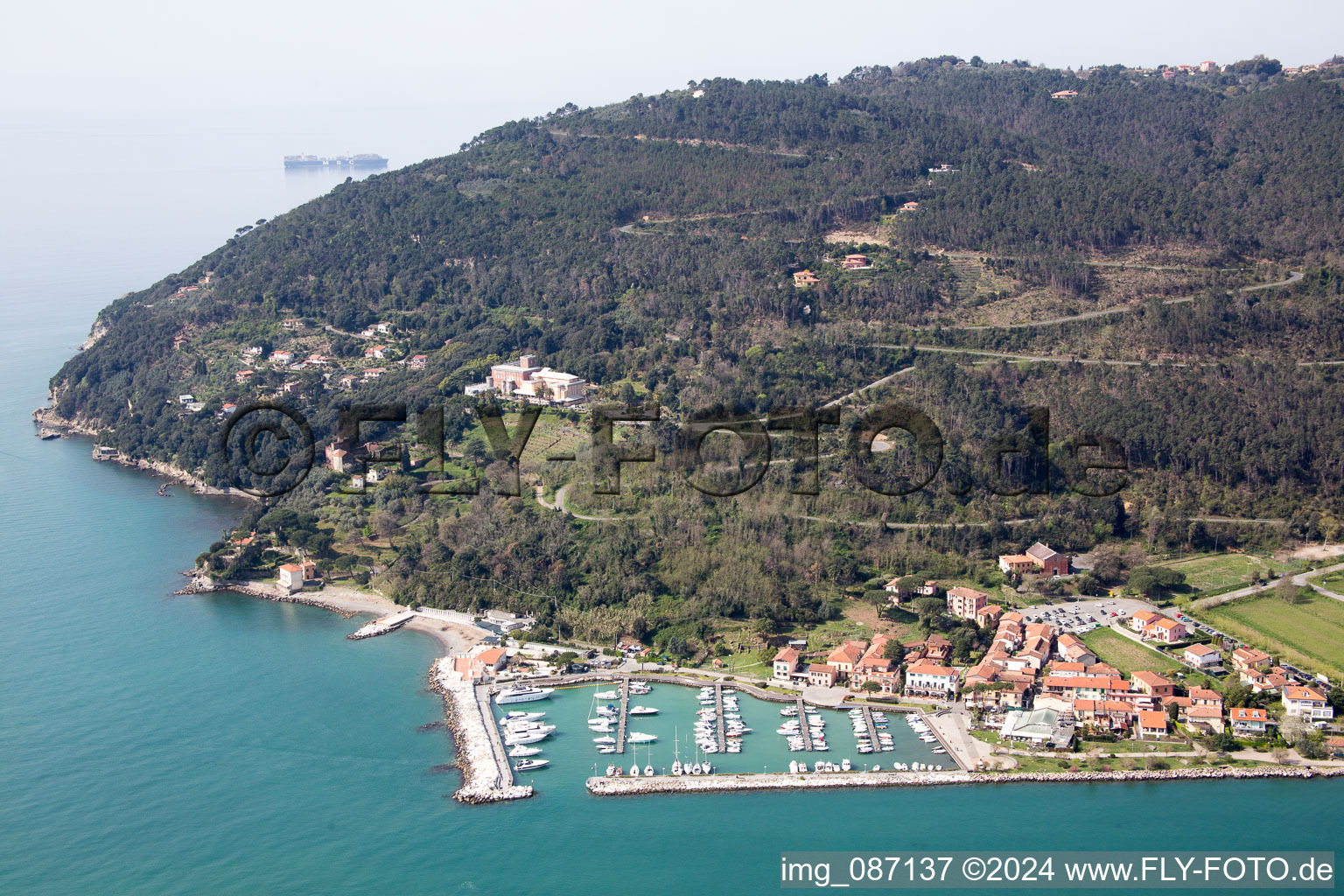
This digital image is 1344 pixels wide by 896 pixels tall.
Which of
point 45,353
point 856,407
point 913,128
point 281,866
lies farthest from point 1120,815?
point 45,353

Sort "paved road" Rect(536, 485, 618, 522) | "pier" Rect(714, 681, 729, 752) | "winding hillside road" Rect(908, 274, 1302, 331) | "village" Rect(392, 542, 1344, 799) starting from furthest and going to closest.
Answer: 1. "winding hillside road" Rect(908, 274, 1302, 331)
2. "paved road" Rect(536, 485, 618, 522)
3. "pier" Rect(714, 681, 729, 752)
4. "village" Rect(392, 542, 1344, 799)

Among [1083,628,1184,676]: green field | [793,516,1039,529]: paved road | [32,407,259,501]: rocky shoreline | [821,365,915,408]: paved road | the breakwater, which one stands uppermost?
[821,365,915,408]: paved road

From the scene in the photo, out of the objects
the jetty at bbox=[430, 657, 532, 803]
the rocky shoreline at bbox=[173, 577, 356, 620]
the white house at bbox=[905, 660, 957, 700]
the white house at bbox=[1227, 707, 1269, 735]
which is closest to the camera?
the jetty at bbox=[430, 657, 532, 803]

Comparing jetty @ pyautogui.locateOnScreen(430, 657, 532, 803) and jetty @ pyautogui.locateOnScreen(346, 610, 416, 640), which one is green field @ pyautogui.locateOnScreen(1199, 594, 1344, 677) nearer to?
jetty @ pyautogui.locateOnScreen(430, 657, 532, 803)

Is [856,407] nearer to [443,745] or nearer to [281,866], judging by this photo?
[443,745]

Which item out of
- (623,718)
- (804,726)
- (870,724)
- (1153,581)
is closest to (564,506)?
(623,718)

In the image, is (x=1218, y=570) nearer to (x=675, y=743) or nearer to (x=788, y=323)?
(x=675, y=743)

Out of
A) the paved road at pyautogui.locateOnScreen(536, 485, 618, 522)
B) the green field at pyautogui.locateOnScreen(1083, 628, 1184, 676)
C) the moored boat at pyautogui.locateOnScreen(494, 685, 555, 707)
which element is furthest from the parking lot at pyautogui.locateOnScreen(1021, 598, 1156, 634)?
the moored boat at pyautogui.locateOnScreen(494, 685, 555, 707)
